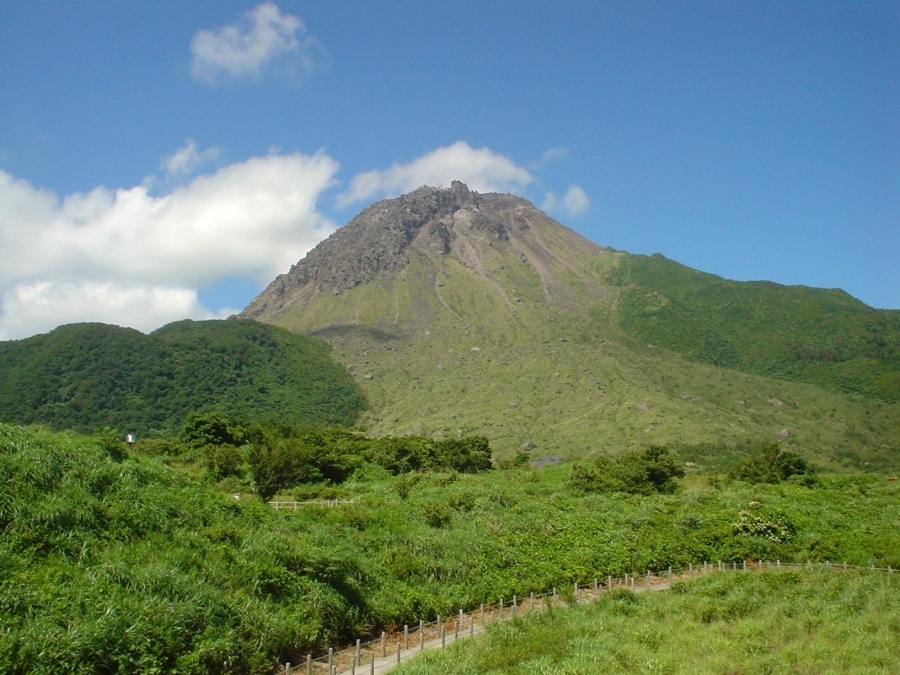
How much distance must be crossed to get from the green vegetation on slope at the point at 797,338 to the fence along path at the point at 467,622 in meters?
115

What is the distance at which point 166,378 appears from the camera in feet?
390

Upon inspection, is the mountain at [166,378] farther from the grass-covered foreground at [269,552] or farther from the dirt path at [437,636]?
the dirt path at [437,636]

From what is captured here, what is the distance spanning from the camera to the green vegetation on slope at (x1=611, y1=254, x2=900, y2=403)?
14175 cm

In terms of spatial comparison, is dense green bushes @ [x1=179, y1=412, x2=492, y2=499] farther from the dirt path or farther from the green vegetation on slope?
the green vegetation on slope

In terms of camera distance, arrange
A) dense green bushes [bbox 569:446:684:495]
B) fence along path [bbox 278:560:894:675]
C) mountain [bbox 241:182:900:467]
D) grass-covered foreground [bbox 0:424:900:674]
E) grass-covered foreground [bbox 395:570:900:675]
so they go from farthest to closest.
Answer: mountain [bbox 241:182:900:467], dense green bushes [bbox 569:446:684:495], fence along path [bbox 278:560:894:675], grass-covered foreground [bbox 395:570:900:675], grass-covered foreground [bbox 0:424:900:674]

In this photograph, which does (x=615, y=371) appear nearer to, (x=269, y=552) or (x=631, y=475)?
(x=631, y=475)

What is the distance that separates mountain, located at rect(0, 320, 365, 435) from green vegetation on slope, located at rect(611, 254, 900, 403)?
91.6 meters

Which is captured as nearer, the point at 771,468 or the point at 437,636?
the point at 437,636

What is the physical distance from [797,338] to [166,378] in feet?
503

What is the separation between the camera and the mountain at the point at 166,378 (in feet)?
329

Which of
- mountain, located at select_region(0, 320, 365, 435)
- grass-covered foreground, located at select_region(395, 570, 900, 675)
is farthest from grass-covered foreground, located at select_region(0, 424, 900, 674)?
mountain, located at select_region(0, 320, 365, 435)

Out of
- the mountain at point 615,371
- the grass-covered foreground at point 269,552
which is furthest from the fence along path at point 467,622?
the mountain at point 615,371

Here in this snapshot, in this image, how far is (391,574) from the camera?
921 inches

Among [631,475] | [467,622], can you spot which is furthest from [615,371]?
[467,622]
